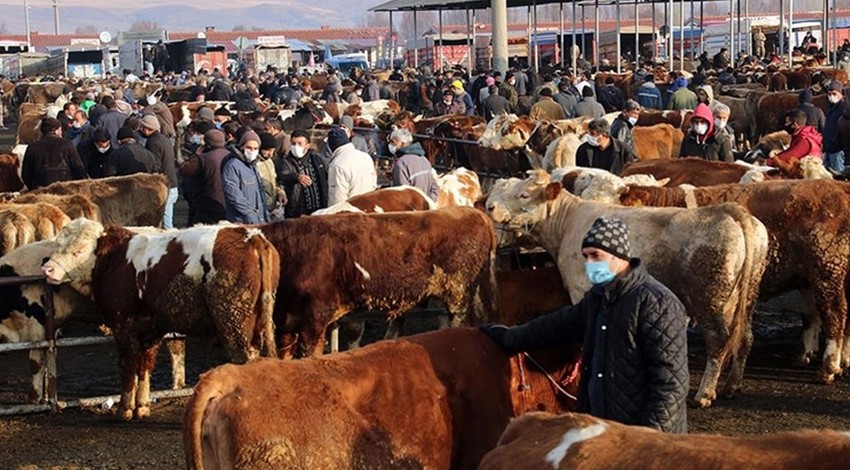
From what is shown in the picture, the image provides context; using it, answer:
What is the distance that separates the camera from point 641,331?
5.06 m

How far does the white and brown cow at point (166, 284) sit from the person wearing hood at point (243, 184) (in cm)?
183

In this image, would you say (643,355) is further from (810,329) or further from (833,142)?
(833,142)

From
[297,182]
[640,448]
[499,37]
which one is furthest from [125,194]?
[499,37]

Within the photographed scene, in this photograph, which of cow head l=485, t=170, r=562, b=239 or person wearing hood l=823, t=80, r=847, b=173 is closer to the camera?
cow head l=485, t=170, r=562, b=239

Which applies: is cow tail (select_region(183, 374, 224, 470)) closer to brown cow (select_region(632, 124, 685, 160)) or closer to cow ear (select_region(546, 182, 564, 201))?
cow ear (select_region(546, 182, 564, 201))

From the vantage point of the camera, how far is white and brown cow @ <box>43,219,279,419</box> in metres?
8.69

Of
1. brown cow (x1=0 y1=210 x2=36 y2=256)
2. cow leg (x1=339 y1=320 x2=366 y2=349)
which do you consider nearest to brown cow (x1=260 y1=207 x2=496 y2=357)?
cow leg (x1=339 y1=320 x2=366 y2=349)

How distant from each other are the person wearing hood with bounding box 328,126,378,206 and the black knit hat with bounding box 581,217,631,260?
6.90m

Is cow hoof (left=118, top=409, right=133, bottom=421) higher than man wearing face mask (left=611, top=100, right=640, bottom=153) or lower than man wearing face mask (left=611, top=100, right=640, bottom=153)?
lower

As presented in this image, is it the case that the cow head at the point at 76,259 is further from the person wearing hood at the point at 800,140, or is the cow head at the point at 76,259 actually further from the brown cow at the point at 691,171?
the person wearing hood at the point at 800,140

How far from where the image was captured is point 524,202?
10.0 m

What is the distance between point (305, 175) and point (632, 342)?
7647 millimetres

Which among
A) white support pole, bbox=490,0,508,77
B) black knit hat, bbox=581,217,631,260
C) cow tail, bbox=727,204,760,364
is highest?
white support pole, bbox=490,0,508,77

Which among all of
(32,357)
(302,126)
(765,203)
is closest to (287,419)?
(32,357)
